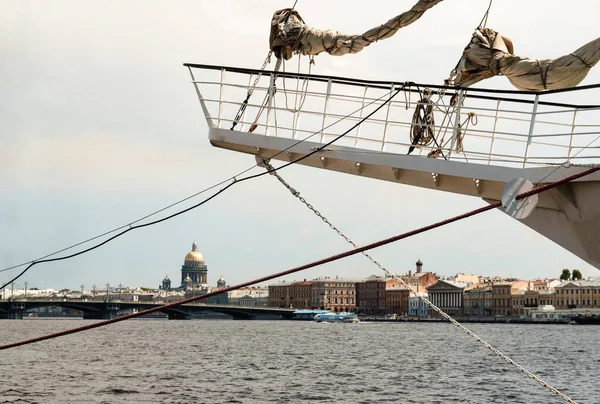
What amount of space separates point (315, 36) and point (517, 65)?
2565 mm

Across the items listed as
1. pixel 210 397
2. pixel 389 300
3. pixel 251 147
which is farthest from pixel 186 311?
pixel 251 147

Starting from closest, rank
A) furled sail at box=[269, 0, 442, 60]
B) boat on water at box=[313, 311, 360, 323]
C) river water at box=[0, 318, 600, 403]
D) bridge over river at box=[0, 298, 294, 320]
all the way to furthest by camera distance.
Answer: furled sail at box=[269, 0, 442, 60] < river water at box=[0, 318, 600, 403] < bridge over river at box=[0, 298, 294, 320] < boat on water at box=[313, 311, 360, 323]

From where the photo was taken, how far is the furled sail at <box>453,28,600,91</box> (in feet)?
30.3

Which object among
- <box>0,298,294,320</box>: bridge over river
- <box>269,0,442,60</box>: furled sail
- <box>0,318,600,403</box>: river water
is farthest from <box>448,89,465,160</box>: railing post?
<box>0,298,294,320</box>: bridge over river

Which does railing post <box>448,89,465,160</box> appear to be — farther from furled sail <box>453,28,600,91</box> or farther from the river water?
the river water

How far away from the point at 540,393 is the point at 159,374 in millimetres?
13946

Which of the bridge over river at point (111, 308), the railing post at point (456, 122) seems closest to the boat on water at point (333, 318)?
the bridge over river at point (111, 308)

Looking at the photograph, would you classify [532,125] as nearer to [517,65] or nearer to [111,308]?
[517,65]

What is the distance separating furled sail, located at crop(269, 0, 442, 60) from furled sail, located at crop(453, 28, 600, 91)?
2.37 feet

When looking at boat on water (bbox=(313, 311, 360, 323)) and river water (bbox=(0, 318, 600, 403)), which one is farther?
boat on water (bbox=(313, 311, 360, 323))

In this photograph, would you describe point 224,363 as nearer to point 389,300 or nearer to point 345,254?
point 345,254

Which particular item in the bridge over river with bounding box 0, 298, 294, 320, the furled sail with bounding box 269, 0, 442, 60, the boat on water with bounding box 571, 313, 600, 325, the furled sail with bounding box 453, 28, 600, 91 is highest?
the furled sail with bounding box 269, 0, 442, 60

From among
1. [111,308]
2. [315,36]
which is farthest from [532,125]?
[111,308]

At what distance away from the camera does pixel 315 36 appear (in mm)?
11328
